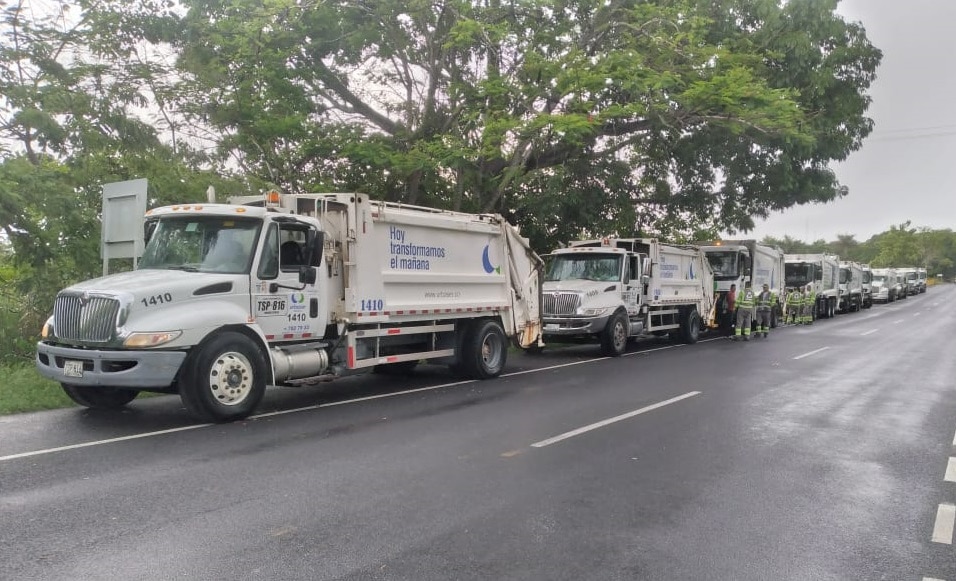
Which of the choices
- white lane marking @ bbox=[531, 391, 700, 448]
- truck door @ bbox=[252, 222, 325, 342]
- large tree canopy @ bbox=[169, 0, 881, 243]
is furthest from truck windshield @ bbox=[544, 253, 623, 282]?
truck door @ bbox=[252, 222, 325, 342]

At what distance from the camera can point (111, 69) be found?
12188 mm

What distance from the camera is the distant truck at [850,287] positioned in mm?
35144

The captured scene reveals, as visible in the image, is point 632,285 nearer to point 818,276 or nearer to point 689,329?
point 689,329

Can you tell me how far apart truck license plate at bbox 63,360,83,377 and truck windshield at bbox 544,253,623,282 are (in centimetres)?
1134

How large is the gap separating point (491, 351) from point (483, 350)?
0.27m

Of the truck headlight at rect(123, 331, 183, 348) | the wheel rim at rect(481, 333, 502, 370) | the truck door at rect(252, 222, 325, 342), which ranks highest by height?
the truck door at rect(252, 222, 325, 342)

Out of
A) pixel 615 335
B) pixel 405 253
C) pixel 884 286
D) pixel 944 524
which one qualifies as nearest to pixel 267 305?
pixel 405 253

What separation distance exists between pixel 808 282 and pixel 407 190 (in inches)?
788

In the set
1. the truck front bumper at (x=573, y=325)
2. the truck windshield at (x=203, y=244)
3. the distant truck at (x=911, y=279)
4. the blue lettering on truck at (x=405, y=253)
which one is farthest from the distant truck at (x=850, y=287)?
the truck windshield at (x=203, y=244)

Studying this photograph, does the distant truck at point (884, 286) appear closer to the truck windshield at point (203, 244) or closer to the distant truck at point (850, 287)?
→ the distant truck at point (850, 287)

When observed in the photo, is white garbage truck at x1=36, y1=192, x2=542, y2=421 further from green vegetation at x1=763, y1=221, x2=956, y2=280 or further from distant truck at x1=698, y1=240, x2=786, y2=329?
green vegetation at x1=763, y1=221, x2=956, y2=280

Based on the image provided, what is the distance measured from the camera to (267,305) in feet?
28.0

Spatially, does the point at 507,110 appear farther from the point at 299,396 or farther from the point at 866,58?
the point at 866,58

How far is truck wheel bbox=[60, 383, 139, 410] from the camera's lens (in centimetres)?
814
